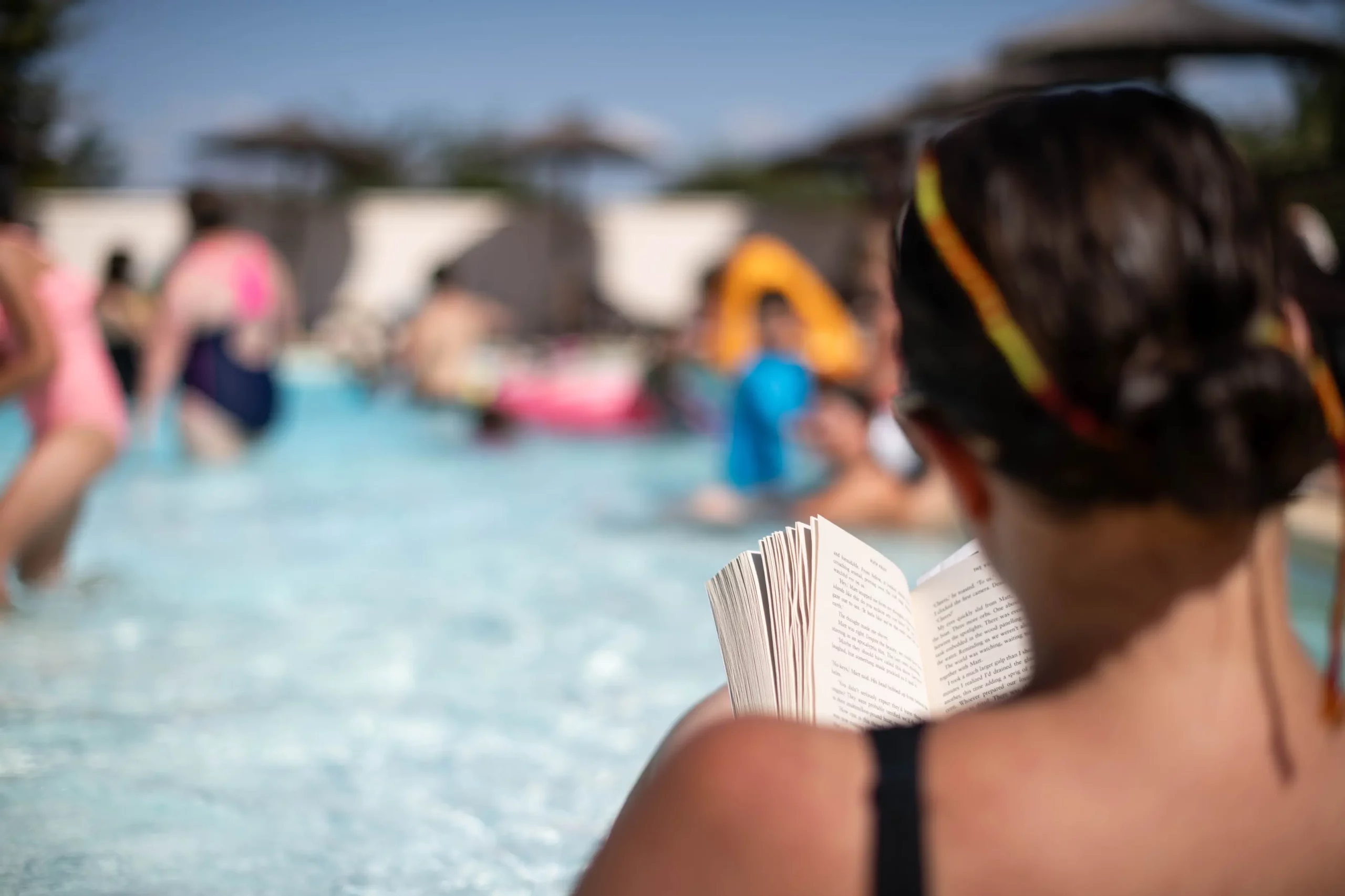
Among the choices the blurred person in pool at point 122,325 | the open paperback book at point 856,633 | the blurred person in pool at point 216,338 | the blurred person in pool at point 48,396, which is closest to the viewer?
the open paperback book at point 856,633

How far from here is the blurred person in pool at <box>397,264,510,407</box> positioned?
11.1 metres

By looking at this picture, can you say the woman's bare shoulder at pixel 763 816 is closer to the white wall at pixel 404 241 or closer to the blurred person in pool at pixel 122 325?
the blurred person in pool at pixel 122 325

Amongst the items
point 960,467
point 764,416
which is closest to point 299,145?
point 764,416

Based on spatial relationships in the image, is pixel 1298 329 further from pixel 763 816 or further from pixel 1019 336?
pixel 763 816

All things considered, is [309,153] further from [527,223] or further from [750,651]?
[750,651]

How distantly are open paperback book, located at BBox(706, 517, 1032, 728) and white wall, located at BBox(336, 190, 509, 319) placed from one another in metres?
19.4

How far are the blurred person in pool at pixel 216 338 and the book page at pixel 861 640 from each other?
6.27 m

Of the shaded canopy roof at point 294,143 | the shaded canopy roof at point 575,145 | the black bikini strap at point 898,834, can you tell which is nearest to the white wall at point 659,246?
the shaded canopy roof at point 575,145

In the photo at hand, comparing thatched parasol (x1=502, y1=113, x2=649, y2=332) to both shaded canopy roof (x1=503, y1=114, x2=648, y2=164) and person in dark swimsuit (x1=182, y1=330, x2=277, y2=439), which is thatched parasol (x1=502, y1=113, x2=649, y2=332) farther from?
person in dark swimsuit (x1=182, y1=330, x2=277, y2=439)

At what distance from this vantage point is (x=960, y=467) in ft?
3.05

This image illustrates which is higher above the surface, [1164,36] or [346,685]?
[1164,36]

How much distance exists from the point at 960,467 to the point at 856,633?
1.13 feet

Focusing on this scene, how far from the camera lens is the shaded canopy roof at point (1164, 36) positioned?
942cm

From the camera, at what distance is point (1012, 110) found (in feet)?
2.89
